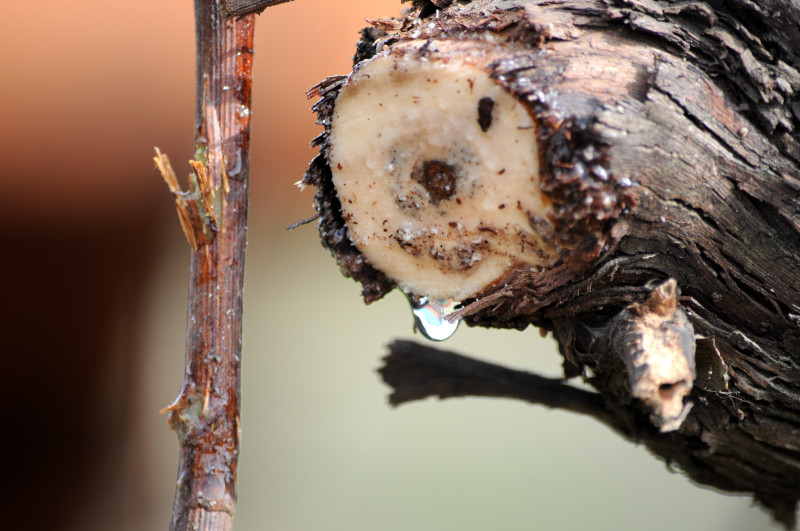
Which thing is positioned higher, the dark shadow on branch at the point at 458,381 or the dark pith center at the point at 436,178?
the dark pith center at the point at 436,178

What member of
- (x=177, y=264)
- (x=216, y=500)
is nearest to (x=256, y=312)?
(x=177, y=264)

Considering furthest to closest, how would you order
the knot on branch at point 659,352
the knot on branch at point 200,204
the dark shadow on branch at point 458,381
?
the dark shadow on branch at point 458,381
the knot on branch at point 200,204
the knot on branch at point 659,352

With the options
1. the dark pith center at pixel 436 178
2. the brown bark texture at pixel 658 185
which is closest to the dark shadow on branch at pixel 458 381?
the brown bark texture at pixel 658 185

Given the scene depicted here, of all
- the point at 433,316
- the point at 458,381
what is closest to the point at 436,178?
the point at 433,316

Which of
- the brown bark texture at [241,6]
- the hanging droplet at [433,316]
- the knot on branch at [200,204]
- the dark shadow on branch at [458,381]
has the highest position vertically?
the brown bark texture at [241,6]

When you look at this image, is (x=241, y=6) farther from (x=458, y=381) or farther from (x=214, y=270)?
(x=458, y=381)

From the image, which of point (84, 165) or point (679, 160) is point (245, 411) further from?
point (679, 160)

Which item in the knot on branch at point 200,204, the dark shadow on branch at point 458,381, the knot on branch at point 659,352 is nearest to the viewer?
the knot on branch at point 659,352

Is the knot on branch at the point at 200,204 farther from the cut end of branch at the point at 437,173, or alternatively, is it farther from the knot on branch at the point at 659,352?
the knot on branch at the point at 659,352
